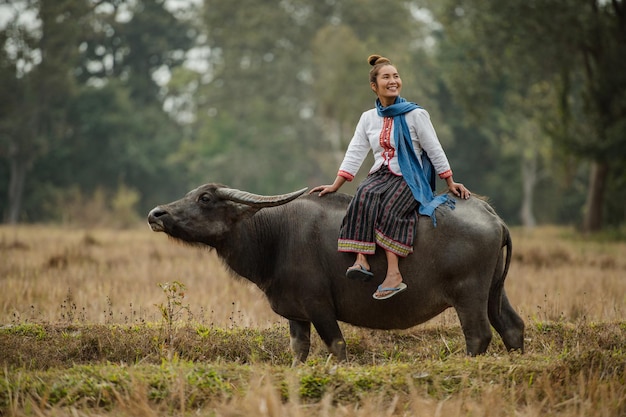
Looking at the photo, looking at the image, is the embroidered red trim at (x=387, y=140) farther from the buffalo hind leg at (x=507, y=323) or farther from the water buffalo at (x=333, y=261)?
the buffalo hind leg at (x=507, y=323)

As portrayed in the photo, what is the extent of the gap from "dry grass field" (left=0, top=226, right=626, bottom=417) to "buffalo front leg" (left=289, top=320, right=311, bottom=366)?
163mm

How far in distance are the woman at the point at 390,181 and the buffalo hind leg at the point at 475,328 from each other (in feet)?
1.63

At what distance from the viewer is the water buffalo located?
5234mm

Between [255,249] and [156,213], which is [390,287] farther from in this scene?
[156,213]

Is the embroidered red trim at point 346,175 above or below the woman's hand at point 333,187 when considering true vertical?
above

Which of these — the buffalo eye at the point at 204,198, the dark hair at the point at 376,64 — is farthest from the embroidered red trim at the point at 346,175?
the buffalo eye at the point at 204,198

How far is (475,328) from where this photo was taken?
5230mm

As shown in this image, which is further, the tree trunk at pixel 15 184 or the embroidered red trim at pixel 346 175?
the tree trunk at pixel 15 184

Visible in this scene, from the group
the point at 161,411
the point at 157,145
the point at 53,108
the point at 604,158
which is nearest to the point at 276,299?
the point at 161,411

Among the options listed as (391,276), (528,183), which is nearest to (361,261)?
(391,276)

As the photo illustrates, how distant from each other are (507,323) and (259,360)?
1.89m

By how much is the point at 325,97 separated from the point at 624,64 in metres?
16.6

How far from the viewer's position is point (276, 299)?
217 inches

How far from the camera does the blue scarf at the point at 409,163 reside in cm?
531
